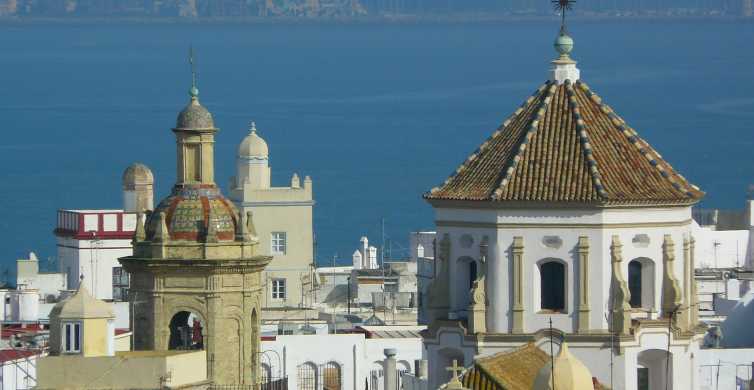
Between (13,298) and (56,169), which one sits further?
(56,169)

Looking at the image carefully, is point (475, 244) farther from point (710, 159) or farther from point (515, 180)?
point (710, 159)

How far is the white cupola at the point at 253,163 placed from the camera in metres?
96.6

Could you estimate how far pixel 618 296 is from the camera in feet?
157

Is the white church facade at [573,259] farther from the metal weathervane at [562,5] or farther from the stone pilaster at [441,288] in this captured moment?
the metal weathervane at [562,5]

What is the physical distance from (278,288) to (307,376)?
25547 millimetres

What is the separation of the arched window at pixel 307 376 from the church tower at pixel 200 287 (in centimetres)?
1889

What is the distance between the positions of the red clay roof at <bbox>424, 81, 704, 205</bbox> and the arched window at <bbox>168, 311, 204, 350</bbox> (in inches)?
178

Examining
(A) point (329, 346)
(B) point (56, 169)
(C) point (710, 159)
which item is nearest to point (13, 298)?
(A) point (329, 346)

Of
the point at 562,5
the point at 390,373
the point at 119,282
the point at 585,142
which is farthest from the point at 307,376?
the point at 585,142

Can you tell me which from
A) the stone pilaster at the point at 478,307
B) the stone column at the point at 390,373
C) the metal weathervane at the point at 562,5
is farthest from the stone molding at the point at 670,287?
the stone column at the point at 390,373

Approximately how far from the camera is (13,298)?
73875 millimetres

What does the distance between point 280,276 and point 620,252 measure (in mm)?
45838

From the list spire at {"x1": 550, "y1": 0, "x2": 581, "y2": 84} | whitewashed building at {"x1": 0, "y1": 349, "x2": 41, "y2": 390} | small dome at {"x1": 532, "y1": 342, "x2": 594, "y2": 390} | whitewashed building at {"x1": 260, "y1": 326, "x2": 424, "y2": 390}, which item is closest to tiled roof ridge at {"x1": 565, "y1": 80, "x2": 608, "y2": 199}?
spire at {"x1": 550, "y1": 0, "x2": 581, "y2": 84}

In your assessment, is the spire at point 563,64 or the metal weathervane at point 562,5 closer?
the spire at point 563,64
